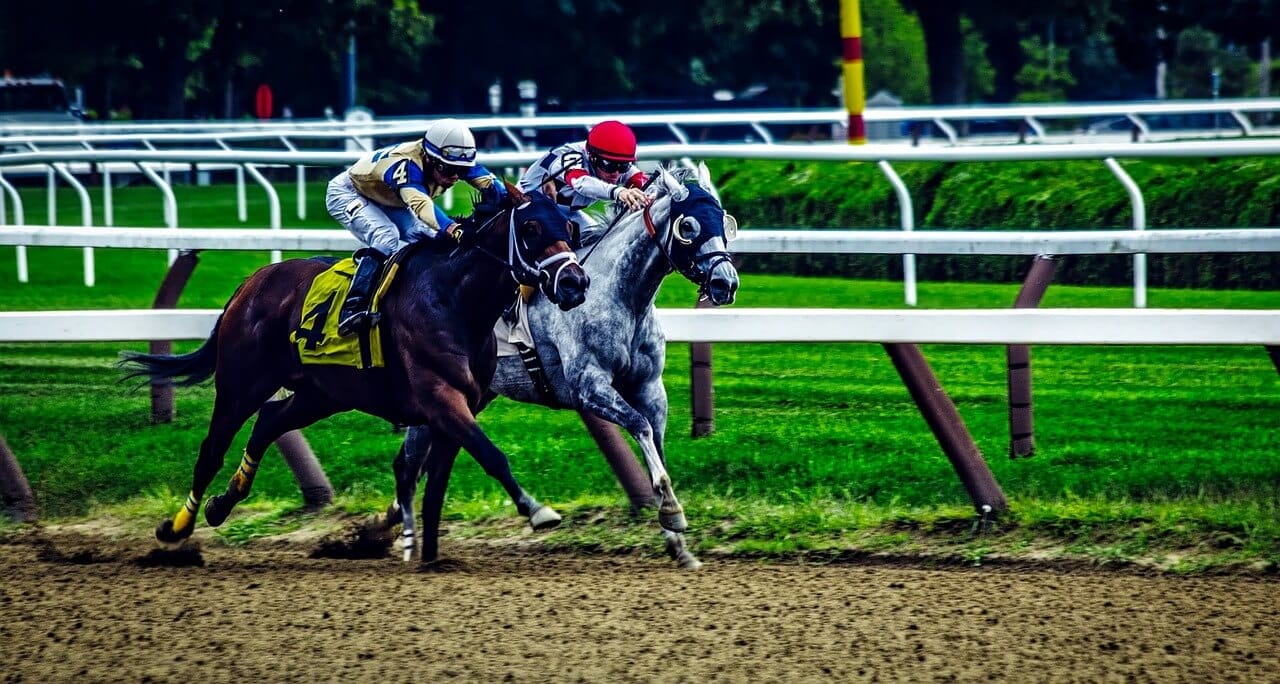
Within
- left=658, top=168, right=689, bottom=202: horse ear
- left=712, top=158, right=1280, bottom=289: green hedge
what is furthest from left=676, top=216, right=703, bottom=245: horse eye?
left=712, top=158, right=1280, bottom=289: green hedge

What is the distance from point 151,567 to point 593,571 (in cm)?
146

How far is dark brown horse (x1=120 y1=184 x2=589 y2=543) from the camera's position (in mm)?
5602

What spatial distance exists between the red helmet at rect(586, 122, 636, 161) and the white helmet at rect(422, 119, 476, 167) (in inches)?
17.7

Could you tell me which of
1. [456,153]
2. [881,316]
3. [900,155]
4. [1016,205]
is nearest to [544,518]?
[456,153]

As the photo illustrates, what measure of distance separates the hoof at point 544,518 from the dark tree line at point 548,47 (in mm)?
24204

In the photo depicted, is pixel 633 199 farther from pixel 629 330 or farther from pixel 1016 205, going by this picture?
pixel 1016 205

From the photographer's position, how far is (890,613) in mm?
4910

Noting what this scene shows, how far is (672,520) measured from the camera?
5.60 m

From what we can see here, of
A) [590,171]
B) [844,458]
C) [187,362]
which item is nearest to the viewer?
[590,171]

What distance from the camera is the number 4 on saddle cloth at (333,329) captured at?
5.93 metres

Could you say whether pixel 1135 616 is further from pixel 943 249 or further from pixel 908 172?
pixel 908 172

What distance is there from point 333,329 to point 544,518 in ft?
3.30

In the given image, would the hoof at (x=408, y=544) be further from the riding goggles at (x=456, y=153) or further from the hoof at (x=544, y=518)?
the riding goggles at (x=456, y=153)

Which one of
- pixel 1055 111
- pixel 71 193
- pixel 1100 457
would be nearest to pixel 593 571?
pixel 1100 457
